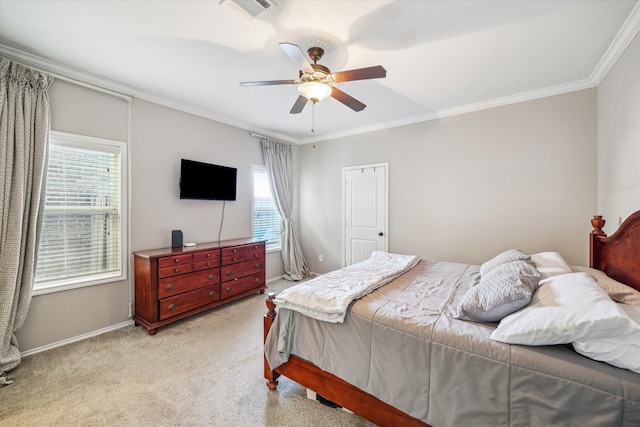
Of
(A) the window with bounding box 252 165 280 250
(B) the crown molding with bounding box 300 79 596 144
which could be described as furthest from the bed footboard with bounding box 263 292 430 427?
(B) the crown molding with bounding box 300 79 596 144

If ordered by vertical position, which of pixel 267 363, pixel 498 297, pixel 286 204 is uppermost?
pixel 286 204

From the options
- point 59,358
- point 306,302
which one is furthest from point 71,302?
point 306,302

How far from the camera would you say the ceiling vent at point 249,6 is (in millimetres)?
1660

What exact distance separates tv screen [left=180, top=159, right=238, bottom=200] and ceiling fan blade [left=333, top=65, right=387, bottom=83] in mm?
2355

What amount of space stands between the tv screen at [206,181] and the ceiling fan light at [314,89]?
2069mm

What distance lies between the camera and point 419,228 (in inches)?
151

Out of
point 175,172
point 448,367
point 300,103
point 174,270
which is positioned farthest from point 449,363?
point 175,172

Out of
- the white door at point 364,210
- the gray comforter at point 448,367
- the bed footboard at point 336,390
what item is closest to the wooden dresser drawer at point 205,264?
the bed footboard at point 336,390

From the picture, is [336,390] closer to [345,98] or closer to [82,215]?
[345,98]

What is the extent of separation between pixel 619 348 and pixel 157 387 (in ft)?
8.94

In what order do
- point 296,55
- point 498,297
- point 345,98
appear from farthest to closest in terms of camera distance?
1. point 345,98
2. point 296,55
3. point 498,297

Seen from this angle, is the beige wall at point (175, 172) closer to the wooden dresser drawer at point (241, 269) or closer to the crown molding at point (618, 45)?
the wooden dresser drawer at point (241, 269)

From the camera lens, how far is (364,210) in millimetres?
4359

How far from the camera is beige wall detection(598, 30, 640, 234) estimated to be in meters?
1.97
